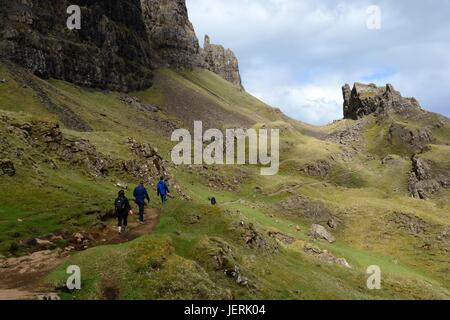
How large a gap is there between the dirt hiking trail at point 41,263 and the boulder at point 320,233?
39986 millimetres

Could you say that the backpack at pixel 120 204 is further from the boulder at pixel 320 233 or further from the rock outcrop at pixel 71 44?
the rock outcrop at pixel 71 44

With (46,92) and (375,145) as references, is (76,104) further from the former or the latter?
(375,145)

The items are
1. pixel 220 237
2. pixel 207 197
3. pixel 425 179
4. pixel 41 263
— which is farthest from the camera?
pixel 425 179

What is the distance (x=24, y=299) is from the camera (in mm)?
21672

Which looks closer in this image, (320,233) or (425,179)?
(320,233)

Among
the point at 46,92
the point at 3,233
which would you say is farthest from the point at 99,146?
the point at 46,92

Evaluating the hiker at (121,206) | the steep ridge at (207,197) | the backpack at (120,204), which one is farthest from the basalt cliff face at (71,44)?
the backpack at (120,204)

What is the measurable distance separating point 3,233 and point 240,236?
17198 millimetres

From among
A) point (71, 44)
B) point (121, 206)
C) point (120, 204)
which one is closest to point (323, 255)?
point (121, 206)

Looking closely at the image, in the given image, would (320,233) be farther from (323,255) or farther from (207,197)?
(323,255)

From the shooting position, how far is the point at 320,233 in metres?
76.1

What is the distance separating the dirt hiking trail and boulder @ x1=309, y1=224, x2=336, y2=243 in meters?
40.0

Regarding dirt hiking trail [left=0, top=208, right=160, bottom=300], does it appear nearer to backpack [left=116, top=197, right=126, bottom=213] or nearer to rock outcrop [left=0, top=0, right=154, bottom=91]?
backpack [left=116, top=197, right=126, bottom=213]

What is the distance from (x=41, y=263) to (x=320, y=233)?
54.0m
